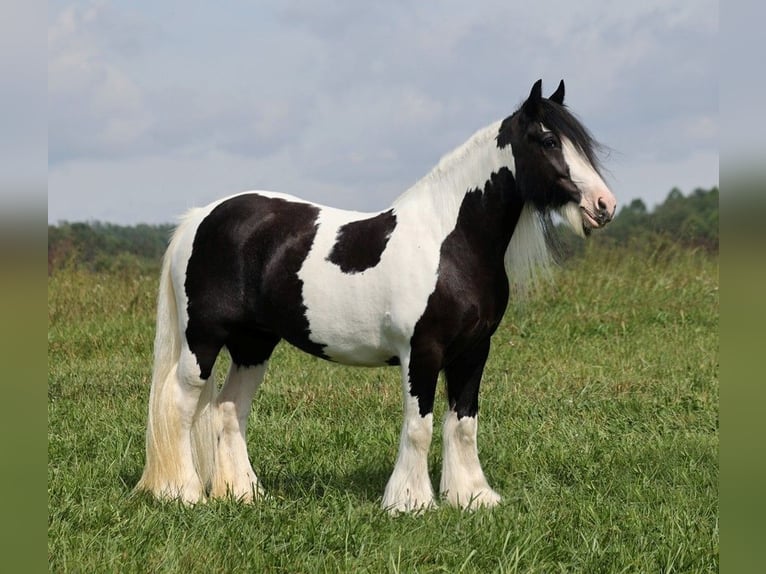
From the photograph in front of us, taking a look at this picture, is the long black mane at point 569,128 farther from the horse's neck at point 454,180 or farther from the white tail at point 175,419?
the white tail at point 175,419

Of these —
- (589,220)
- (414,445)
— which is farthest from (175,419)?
(589,220)

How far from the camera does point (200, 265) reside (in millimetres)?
4918

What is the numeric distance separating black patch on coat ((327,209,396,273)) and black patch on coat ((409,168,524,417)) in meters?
0.32

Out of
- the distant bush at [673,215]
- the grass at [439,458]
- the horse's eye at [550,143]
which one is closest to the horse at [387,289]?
the horse's eye at [550,143]

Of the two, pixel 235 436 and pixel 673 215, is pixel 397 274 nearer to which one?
pixel 235 436

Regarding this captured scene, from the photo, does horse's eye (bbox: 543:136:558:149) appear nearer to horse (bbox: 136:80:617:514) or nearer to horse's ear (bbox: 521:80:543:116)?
horse (bbox: 136:80:617:514)

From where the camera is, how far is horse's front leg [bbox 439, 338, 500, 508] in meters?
4.69

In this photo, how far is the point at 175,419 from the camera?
16.2ft

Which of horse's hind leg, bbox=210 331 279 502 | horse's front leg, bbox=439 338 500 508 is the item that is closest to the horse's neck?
horse's front leg, bbox=439 338 500 508

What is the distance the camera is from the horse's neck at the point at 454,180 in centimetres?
448

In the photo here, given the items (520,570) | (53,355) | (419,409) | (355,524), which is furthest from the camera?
(53,355)

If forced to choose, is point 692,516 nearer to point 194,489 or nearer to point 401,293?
point 401,293
